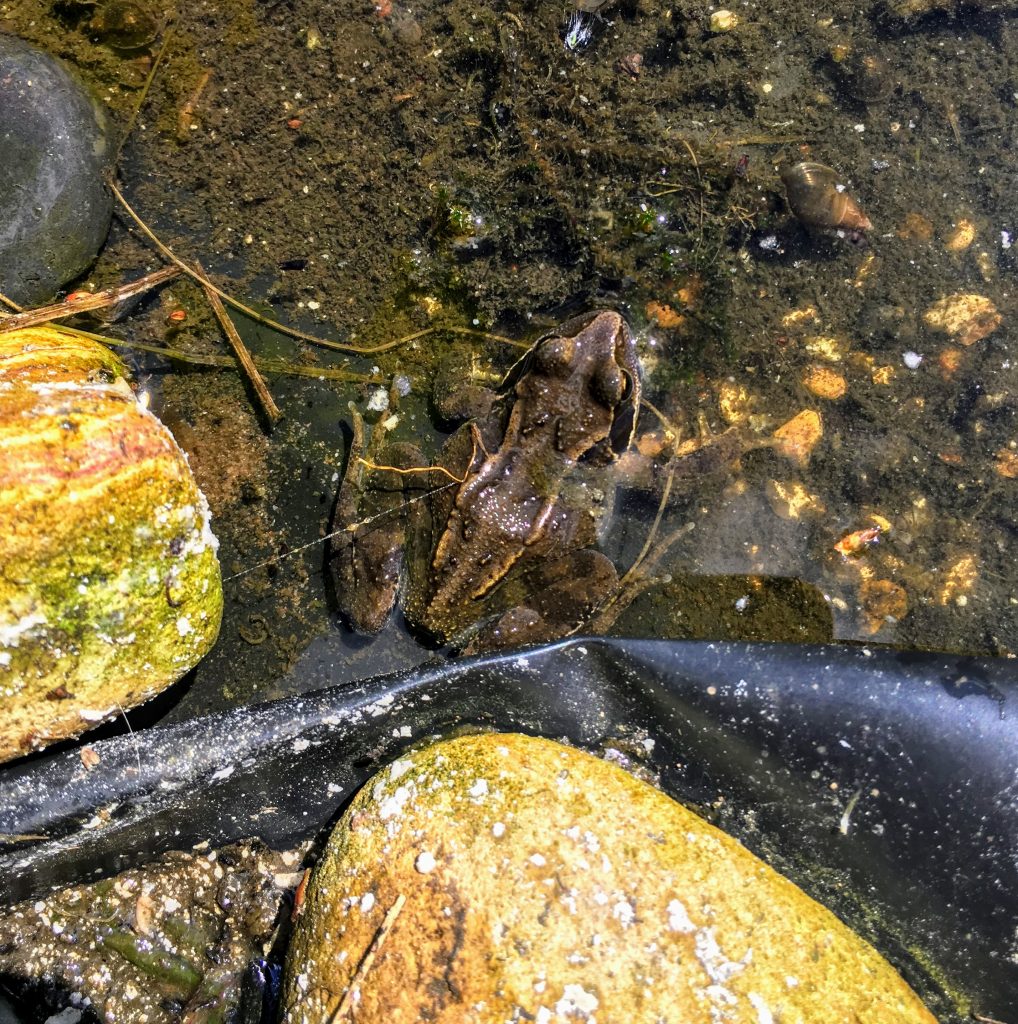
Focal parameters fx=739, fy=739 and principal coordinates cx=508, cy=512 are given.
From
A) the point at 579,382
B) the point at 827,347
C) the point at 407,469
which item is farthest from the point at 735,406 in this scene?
the point at 407,469

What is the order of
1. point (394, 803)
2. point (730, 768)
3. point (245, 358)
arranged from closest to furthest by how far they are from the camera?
1. point (394, 803)
2. point (730, 768)
3. point (245, 358)

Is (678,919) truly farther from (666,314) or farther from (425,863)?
(666,314)

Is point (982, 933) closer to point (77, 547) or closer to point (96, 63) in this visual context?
point (77, 547)

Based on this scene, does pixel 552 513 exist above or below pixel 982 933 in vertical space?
above

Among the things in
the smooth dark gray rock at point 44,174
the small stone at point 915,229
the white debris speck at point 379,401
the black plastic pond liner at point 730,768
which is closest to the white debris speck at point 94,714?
the black plastic pond liner at point 730,768

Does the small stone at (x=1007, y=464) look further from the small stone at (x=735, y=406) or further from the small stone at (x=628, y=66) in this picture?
the small stone at (x=628, y=66)

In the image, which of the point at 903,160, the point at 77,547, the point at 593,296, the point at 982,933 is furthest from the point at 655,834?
the point at 903,160
